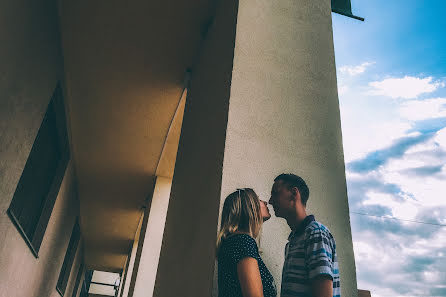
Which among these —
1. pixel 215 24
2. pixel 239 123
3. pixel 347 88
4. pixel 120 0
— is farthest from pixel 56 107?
pixel 347 88

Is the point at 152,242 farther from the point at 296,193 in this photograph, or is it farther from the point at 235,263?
the point at 235,263

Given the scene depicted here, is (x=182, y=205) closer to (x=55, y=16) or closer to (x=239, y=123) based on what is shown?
(x=239, y=123)

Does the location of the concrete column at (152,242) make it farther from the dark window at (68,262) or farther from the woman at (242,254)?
the woman at (242,254)

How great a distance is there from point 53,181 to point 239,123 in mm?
4221

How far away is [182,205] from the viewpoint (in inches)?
111

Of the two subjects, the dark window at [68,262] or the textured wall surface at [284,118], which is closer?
the textured wall surface at [284,118]

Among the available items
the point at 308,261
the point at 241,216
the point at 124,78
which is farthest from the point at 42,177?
the point at 308,261

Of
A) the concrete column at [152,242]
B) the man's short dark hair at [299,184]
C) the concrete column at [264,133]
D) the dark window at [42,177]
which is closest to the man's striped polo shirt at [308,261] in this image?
the man's short dark hair at [299,184]

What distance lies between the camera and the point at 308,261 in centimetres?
126

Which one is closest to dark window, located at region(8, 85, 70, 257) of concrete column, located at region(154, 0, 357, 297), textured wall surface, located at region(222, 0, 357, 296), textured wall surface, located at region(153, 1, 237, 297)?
textured wall surface, located at region(153, 1, 237, 297)

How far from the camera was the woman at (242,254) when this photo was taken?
1.28 metres

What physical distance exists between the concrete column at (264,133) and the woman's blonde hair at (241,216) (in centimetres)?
24

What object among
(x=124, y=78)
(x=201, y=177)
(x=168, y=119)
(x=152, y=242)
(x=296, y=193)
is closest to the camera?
(x=296, y=193)

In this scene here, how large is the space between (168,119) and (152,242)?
2087mm
